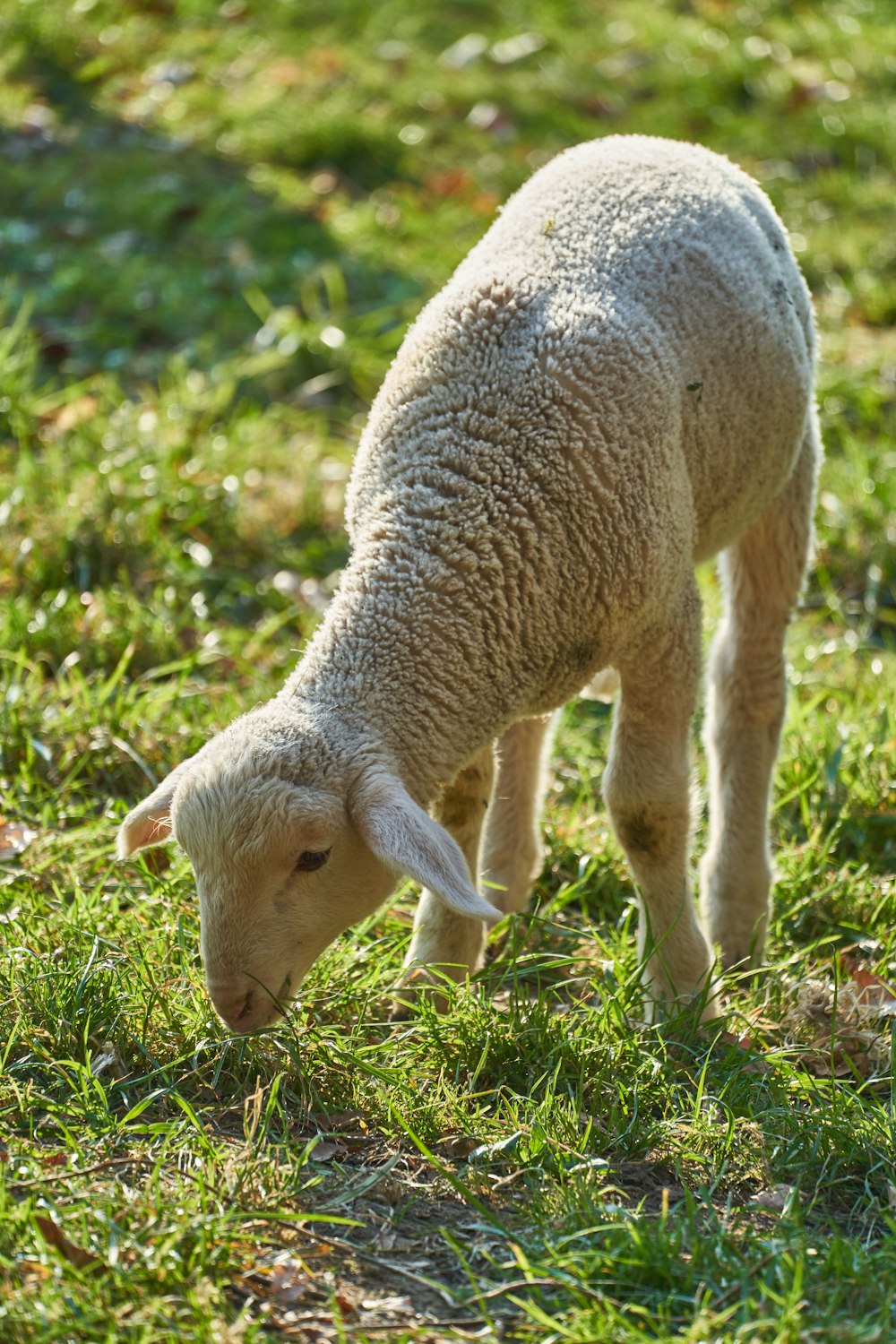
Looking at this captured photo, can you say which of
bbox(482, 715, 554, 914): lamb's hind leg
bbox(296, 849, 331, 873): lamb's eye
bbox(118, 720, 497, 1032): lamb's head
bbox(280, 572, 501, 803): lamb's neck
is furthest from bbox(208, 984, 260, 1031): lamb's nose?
bbox(482, 715, 554, 914): lamb's hind leg

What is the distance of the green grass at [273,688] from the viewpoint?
2.69 meters

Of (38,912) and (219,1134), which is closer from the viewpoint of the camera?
(219,1134)

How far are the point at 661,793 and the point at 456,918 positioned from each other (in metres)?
0.58

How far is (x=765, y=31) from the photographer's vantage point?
370 inches

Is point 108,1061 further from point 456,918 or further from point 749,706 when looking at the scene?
point 749,706

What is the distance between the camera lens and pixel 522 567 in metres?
3.28

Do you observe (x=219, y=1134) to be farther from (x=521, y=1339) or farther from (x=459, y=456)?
(x=459, y=456)

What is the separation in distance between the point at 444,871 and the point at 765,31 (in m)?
8.14

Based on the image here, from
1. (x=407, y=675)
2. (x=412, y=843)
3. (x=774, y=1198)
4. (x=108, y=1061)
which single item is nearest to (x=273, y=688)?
(x=407, y=675)

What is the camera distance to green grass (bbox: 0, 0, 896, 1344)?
2.69 metres

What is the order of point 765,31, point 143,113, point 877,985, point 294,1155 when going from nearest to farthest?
point 294,1155 < point 877,985 < point 143,113 < point 765,31

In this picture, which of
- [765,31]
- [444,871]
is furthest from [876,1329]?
[765,31]

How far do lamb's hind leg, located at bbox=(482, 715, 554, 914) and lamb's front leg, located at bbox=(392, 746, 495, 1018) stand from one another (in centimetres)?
36

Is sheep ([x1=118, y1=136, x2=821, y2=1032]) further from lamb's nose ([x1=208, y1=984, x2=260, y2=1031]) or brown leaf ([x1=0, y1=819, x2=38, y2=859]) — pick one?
brown leaf ([x1=0, y1=819, x2=38, y2=859])
